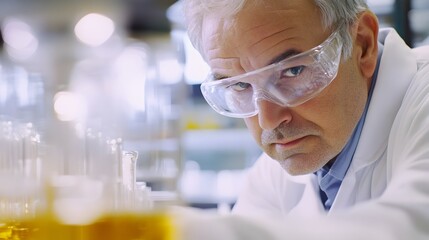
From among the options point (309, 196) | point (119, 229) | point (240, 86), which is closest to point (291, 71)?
point (240, 86)

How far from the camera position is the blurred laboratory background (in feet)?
2.80

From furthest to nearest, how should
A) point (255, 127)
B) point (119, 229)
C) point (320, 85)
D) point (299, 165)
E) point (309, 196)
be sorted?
point (309, 196) < point (255, 127) < point (299, 165) < point (320, 85) < point (119, 229)

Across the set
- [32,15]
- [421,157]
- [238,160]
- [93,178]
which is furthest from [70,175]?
[32,15]

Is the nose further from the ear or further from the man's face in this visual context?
the ear

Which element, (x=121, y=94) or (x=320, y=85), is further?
(x=320, y=85)

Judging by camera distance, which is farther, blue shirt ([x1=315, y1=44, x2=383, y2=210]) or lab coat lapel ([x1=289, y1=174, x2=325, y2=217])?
lab coat lapel ([x1=289, y1=174, x2=325, y2=217])

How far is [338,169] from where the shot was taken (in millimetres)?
1413

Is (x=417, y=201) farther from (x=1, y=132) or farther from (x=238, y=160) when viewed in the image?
(x=238, y=160)

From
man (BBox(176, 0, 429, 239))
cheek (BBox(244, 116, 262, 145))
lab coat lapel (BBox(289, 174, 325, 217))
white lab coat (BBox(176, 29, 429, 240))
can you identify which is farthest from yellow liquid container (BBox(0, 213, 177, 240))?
lab coat lapel (BBox(289, 174, 325, 217))

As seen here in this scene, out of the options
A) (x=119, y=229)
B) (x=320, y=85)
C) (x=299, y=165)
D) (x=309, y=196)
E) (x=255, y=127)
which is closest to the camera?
(x=119, y=229)

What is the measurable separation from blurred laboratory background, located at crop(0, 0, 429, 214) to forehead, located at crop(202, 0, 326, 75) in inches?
8.4

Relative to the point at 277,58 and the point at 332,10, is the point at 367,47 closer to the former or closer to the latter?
the point at 332,10

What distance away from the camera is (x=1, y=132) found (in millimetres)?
971

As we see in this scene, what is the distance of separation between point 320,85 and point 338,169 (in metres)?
0.30
